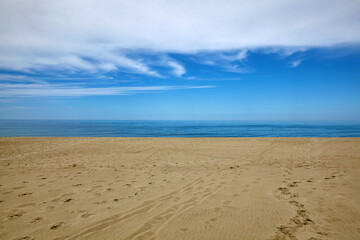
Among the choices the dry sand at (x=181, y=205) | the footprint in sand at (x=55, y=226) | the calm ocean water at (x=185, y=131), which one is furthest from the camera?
the calm ocean water at (x=185, y=131)

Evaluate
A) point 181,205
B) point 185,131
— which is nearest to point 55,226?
point 181,205

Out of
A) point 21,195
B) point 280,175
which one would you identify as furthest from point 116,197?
point 280,175

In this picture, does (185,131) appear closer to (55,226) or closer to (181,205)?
(181,205)

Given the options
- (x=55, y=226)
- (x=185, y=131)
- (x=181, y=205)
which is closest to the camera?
(x=55, y=226)

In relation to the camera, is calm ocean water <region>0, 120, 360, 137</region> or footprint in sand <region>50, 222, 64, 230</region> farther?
calm ocean water <region>0, 120, 360, 137</region>

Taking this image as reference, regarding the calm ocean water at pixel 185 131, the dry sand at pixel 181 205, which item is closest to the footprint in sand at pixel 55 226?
the dry sand at pixel 181 205

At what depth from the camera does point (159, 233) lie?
12.6ft

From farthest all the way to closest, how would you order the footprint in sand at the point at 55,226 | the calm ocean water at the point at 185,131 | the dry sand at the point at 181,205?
the calm ocean water at the point at 185,131 < the footprint in sand at the point at 55,226 < the dry sand at the point at 181,205

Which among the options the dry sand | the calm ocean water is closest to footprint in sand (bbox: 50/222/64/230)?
the dry sand

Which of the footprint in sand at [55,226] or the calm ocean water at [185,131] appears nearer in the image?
the footprint in sand at [55,226]

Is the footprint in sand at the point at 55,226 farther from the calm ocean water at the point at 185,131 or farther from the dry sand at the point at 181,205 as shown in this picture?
the calm ocean water at the point at 185,131

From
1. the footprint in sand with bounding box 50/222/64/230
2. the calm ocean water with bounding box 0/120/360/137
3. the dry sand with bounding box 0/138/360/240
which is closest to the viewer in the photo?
the dry sand with bounding box 0/138/360/240

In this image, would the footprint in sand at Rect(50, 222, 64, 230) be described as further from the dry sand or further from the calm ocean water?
the calm ocean water

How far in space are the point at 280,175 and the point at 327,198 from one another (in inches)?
112
